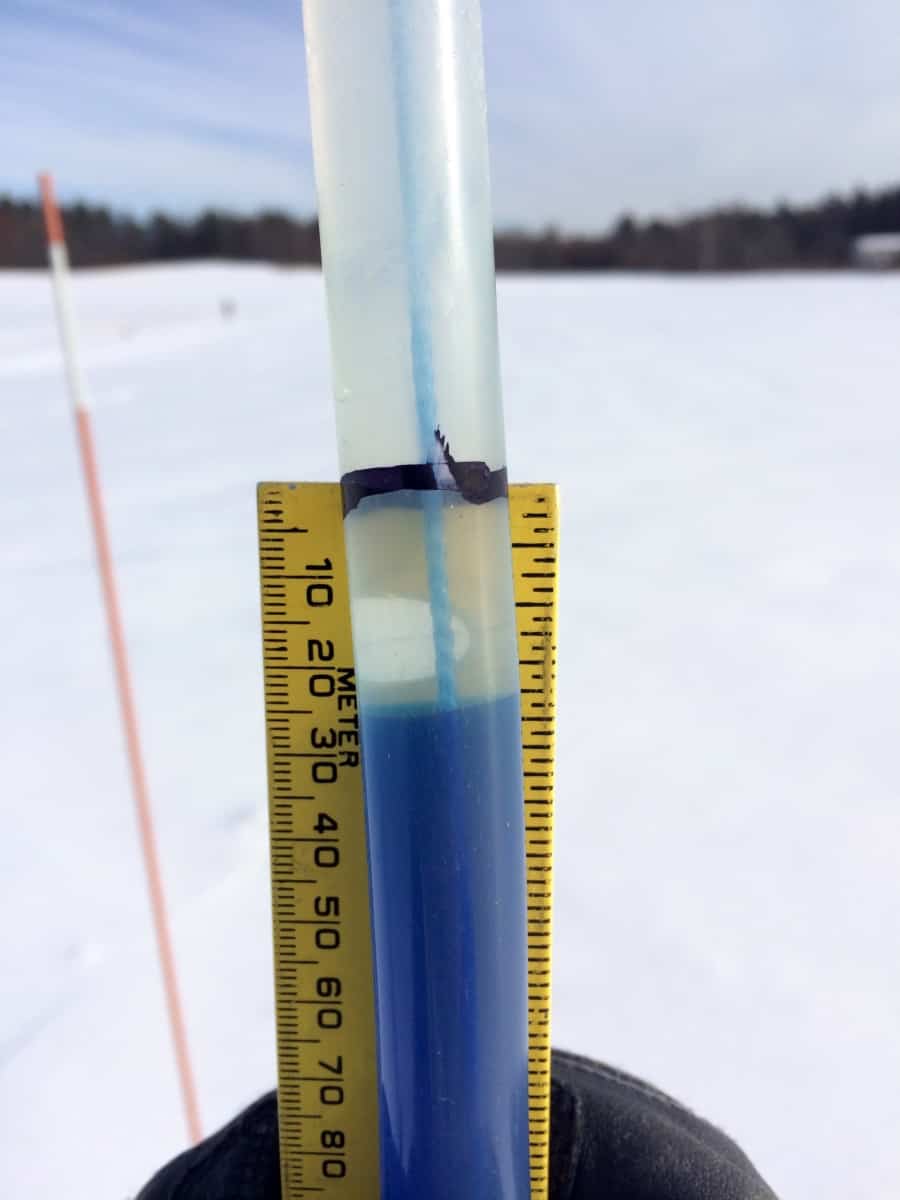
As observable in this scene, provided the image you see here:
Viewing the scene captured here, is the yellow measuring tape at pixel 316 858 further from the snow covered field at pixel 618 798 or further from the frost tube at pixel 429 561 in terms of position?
the snow covered field at pixel 618 798

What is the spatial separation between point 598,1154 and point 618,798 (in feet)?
3.42

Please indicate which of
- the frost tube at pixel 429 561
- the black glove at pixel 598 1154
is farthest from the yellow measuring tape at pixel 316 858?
the frost tube at pixel 429 561

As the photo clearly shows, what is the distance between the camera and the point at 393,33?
0.44 meters

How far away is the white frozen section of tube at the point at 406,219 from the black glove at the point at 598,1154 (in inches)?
19.4

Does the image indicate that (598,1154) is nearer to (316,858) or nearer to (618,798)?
(316,858)

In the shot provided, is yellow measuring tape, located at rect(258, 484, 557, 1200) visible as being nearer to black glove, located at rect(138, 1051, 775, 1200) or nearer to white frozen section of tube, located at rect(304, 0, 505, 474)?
black glove, located at rect(138, 1051, 775, 1200)

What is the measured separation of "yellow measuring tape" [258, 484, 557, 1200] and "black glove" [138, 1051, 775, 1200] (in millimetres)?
30

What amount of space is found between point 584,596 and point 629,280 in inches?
487

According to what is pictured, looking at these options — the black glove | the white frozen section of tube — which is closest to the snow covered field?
the black glove

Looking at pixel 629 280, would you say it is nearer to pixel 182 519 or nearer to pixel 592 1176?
pixel 182 519

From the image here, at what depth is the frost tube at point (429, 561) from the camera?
0.45 metres

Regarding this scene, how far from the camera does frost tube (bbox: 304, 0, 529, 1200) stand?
449 mm

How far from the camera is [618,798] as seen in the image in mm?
1669

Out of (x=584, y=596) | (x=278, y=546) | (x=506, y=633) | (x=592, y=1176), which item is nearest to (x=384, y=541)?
(x=506, y=633)
